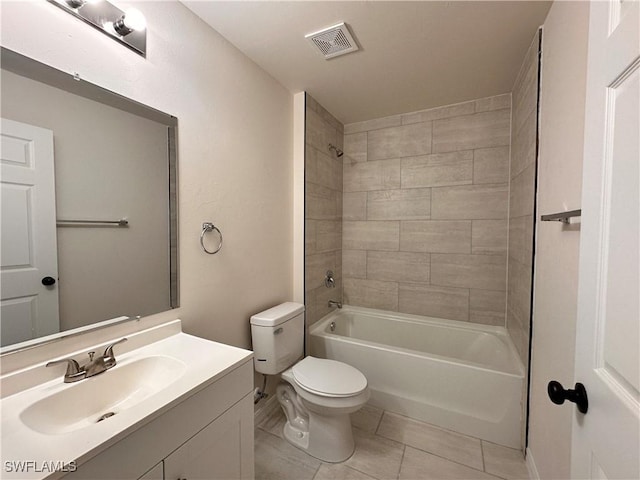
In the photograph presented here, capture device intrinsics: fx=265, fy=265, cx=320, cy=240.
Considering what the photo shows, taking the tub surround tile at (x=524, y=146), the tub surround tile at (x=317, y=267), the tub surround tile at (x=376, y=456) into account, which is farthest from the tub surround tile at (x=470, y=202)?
the tub surround tile at (x=376, y=456)

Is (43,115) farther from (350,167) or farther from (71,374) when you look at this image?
(350,167)

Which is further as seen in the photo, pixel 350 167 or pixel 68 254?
pixel 350 167

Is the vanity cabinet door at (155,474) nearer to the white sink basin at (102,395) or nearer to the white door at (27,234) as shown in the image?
the white sink basin at (102,395)

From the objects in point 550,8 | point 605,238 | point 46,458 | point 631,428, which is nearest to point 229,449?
point 46,458

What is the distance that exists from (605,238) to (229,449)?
1.34 meters

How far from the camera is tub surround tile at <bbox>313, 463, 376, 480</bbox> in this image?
4.76 feet

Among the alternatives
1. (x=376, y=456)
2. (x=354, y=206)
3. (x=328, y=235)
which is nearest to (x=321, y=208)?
(x=328, y=235)

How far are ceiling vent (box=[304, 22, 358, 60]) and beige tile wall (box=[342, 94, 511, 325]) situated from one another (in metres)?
1.16

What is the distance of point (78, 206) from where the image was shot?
1.02m

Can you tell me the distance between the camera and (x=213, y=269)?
1.52 m

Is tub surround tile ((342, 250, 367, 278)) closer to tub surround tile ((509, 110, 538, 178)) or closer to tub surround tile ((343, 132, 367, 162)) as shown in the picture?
tub surround tile ((343, 132, 367, 162))

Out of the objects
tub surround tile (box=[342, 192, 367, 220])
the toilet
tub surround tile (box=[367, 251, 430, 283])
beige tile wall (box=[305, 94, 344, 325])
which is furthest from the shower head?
the toilet

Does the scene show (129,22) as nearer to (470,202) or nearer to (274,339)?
(274,339)

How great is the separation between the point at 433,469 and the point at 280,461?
882 millimetres
